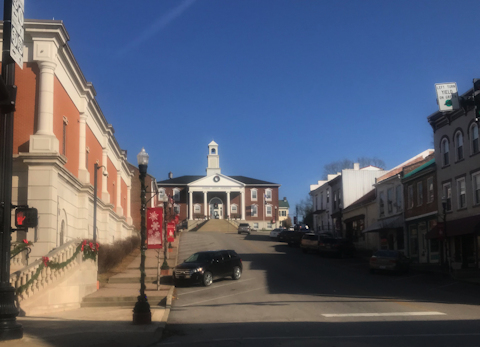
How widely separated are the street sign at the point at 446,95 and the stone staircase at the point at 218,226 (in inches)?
2659

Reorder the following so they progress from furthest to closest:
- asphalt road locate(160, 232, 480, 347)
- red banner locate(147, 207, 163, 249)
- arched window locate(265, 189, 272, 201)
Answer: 1. arched window locate(265, 189, 272, 201)
2. red banner locate(147, 207, 163, 249)
3. asphalt road locate(160, 232, 480, 347)

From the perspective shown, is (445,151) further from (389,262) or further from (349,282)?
(349,282)

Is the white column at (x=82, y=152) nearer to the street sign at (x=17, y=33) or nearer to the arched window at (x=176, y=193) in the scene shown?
the street sign at (x=17, y=33)

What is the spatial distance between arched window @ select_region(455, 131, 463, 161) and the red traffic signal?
1187 inches

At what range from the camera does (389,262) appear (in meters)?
32.0

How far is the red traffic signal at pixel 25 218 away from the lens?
36.4 ft

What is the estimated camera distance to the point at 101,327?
1442cm

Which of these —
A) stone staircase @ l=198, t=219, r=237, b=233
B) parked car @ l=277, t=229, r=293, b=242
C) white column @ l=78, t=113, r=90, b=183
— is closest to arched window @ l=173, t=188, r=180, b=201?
stone staircase @ l=198, t=219, r=237, b=233

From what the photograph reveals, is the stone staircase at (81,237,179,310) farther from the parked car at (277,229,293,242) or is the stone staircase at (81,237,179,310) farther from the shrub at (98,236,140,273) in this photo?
the parked car at (277,229,293,242)

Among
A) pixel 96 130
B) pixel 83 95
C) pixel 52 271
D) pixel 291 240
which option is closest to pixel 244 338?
pixel 52 271

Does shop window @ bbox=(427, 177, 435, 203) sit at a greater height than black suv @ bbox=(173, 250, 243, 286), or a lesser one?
greater

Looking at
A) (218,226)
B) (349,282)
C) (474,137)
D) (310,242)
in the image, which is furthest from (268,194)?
(349,282)

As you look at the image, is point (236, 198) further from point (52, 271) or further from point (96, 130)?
point (52, 271)

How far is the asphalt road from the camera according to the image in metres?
12.3
